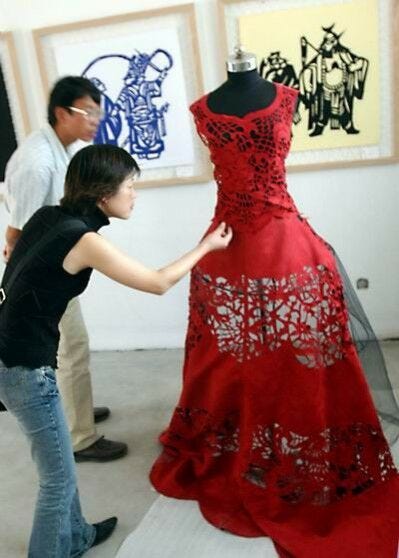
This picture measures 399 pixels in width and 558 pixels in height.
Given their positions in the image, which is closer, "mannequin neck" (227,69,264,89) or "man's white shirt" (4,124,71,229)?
"mannequin neck" (227,69,264,89)

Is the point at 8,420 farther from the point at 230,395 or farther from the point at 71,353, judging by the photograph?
the point at 230,395

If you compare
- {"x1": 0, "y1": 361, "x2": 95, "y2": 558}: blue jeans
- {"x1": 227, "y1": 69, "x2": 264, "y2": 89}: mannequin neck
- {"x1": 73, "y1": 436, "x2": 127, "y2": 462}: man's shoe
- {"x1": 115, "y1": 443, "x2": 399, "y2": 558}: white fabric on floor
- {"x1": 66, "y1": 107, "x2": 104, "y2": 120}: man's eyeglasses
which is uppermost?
{"x1": 227, "y1": 69, "x2": 264, "y2": 89}: mannequin neck

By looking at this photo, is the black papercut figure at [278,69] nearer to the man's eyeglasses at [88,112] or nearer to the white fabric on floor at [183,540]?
the man's eyeglasses at [88,112]

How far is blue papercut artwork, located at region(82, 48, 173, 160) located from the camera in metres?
2.55

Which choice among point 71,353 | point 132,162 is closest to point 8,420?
point 71,353

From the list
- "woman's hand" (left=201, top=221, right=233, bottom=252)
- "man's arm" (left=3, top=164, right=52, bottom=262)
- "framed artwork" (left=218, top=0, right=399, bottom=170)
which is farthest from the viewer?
"framed artwork" (left=218, top=0, right=399, bottom=170)

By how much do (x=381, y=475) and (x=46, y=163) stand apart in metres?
1.47

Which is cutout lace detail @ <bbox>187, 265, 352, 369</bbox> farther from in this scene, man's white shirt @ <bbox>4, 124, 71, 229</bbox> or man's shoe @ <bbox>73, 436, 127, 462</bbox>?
man's shoe @ <bbox>73, 436, 127, 462</bbox>

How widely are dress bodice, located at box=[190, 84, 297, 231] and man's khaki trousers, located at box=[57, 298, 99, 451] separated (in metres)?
0.78

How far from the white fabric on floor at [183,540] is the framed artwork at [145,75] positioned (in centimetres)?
152

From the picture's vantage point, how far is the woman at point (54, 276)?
51.9 inches

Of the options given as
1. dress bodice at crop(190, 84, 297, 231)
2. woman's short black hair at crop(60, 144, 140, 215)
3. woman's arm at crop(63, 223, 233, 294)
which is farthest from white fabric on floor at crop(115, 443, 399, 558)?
woman's short black hair at crop(60, 144, 140, 215)

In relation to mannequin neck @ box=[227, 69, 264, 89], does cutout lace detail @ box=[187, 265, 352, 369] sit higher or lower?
lower

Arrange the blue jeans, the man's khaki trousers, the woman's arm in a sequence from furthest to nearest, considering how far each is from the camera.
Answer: the man's khaki trousers
the blue jeans
the woman's arm
